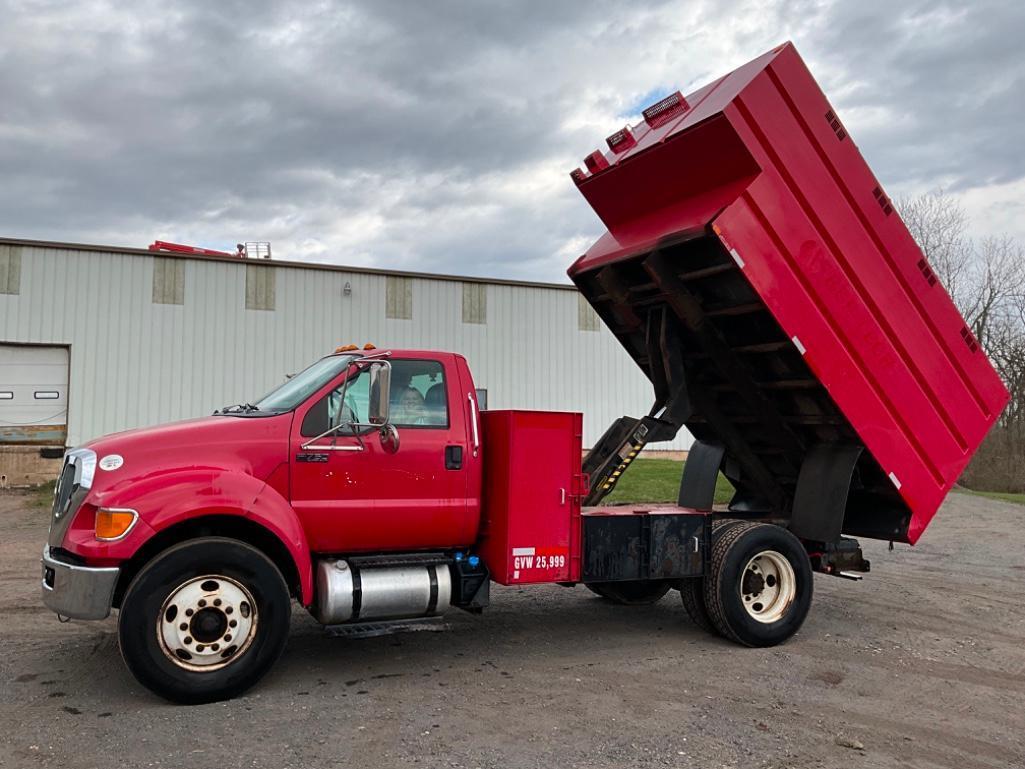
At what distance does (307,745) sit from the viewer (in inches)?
172

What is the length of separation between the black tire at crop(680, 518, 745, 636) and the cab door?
2.05 meters

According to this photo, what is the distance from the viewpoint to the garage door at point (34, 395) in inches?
739

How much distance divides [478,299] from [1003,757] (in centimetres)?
1926

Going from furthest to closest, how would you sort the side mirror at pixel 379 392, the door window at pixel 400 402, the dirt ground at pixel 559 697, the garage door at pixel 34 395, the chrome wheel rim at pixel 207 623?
the garage door at pixel 34 395, the door window at pixel 400 402, the side mirror at pixel 379 392, the chrome wheel rim at pixel 207 623, the dirt ground at pixel 559 697

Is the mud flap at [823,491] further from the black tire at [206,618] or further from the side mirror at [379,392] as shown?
the black tire at [206,618]

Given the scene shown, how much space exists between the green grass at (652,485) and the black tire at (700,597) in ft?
21.3

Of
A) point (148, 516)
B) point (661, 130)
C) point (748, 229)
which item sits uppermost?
point (661, 130)

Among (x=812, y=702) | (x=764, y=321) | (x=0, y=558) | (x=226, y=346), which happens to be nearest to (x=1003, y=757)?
(x=812, y=702)

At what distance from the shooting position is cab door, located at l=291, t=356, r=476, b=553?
5.49 meters

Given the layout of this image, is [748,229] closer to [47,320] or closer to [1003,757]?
[1003,757]

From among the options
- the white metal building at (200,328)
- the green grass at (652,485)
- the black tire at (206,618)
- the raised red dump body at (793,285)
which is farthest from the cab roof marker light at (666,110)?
the white metal building at (200,328)

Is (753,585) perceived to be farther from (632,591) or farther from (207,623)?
(207,623)

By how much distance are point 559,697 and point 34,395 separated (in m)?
18.0

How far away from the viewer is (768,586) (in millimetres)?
6875
